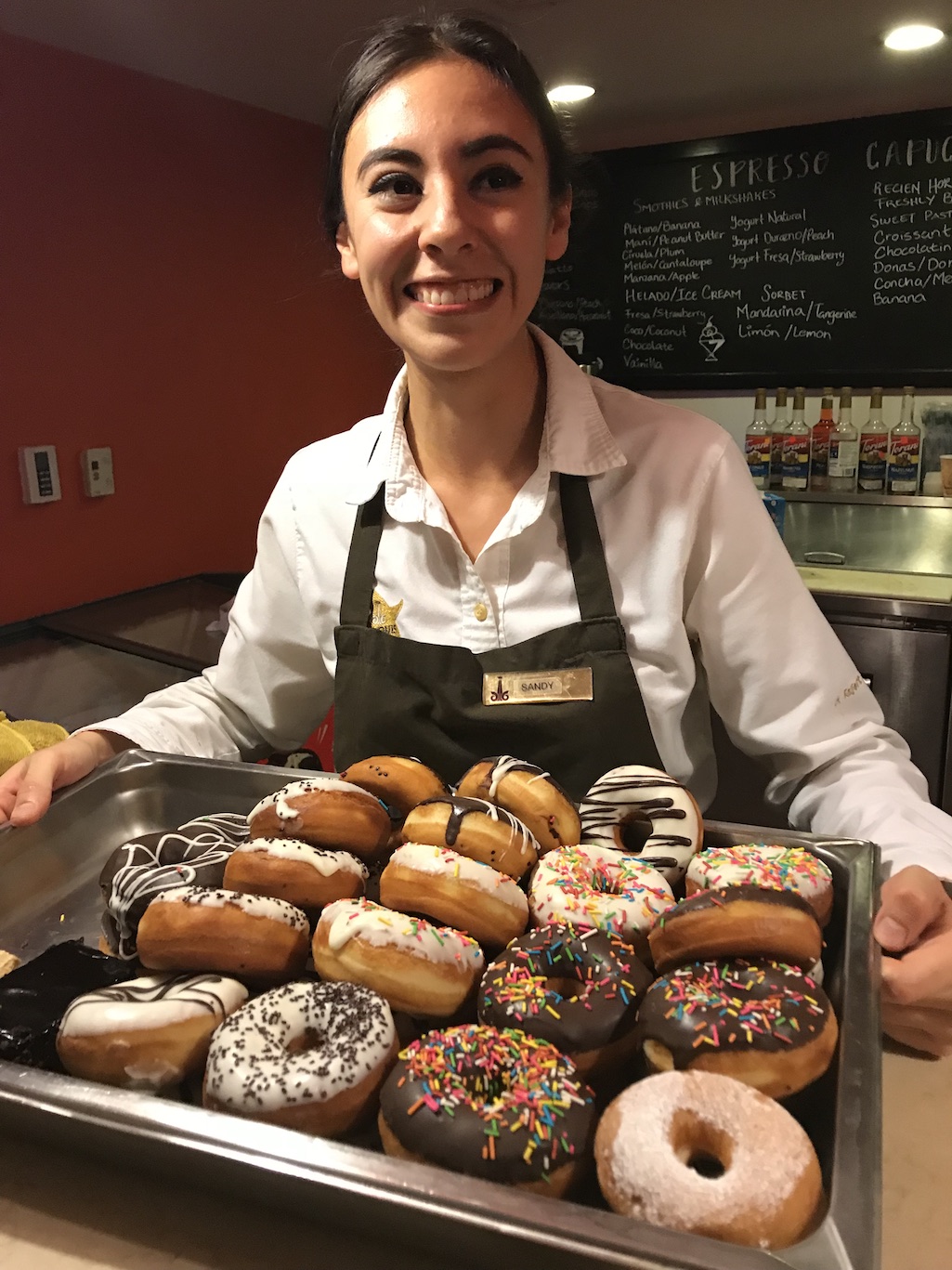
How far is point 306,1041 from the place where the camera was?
0.66 meters

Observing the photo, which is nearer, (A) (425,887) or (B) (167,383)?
(A) (425,887)

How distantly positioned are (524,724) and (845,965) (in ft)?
1.62

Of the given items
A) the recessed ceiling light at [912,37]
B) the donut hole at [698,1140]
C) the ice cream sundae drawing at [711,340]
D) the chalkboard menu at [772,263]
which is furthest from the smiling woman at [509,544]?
the ice cream sundae drawing at [711,340]

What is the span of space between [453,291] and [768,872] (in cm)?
75

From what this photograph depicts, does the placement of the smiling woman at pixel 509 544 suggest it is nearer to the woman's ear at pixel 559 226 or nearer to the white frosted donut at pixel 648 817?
the woman's ear at pixel 559 226

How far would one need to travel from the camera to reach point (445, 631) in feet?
4.15

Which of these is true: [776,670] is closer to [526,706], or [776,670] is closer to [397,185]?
[526,706]

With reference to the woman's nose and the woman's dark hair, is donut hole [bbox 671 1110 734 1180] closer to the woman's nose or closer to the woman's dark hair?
the woman's nose

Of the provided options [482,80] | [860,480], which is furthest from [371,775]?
[860,480]

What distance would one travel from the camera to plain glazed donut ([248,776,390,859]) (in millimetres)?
879

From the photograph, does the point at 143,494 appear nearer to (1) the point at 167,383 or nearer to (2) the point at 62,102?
(1) the point at 167,383

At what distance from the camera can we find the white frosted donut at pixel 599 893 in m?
0.76

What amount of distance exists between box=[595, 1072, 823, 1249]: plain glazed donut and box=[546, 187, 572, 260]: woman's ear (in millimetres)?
1046

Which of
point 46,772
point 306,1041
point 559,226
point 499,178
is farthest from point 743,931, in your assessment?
point 559,226
